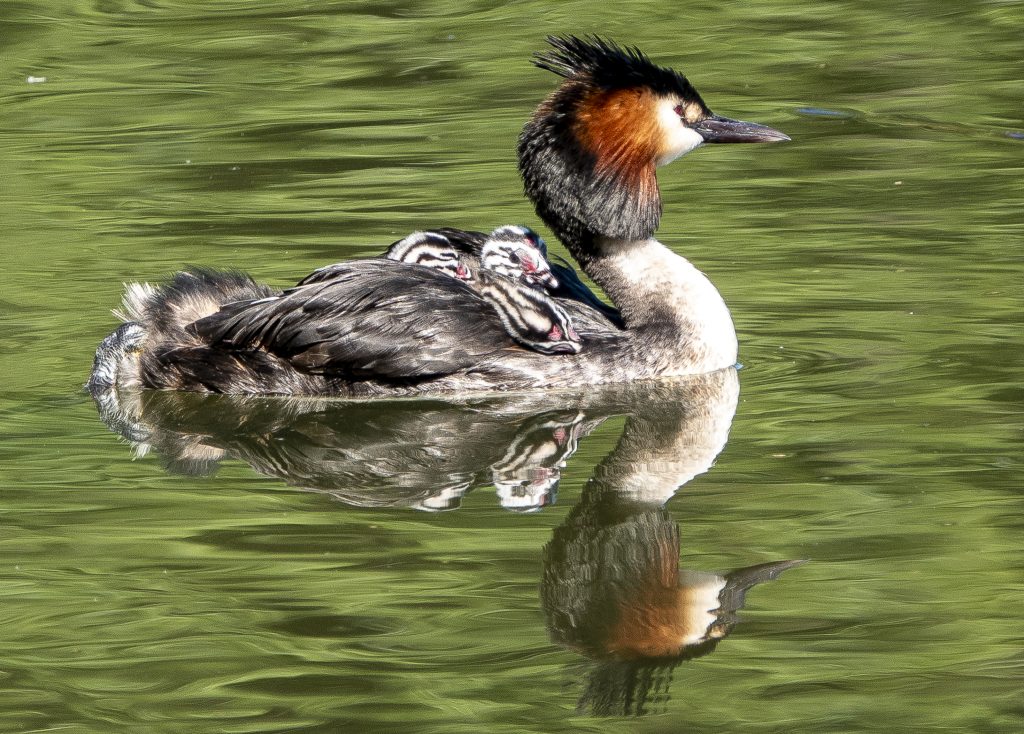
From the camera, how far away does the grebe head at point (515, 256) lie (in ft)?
26.9

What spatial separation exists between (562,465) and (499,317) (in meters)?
1.33

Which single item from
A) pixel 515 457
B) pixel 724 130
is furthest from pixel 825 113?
pixel 515 457

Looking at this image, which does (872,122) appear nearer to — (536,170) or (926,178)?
(926,178)

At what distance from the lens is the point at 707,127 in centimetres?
853

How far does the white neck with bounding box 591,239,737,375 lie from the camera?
8203 mm

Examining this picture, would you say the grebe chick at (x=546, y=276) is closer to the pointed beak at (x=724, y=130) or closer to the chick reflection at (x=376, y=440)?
the chick reflection at (x=376, y=440)

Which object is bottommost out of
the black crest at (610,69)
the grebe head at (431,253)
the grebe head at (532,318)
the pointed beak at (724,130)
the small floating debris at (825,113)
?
the small floating debris at (825,113)

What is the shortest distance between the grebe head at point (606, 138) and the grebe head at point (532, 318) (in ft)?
1.75

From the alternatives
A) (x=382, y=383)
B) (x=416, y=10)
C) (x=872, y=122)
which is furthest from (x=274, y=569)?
(x=416, y=10)

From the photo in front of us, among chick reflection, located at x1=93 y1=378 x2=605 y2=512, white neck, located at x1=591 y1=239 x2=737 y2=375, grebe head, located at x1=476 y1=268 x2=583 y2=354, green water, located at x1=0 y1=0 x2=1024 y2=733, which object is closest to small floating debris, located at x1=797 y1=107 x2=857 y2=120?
green water, located at x1=0 y1=0 x2=1024 y2=733

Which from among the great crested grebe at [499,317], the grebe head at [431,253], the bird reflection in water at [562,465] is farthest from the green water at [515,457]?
the grebe head at [431,253]

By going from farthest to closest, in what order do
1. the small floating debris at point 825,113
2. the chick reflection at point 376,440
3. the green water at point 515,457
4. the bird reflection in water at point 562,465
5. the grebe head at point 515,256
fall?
the small floating debris at point 825,113, the grebe head at point 515,256, the chick reflection at point 376,440, the bird reflection in water at point 562,465, the green water at point 515,457

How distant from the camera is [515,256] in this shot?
8227 mm

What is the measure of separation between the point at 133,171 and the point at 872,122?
17.1 feet
